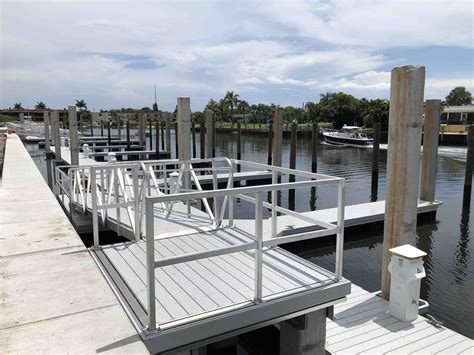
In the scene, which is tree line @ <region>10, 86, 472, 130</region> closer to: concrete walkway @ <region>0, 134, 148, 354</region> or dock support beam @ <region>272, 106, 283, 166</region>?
dock support beam @ <region>272, 106, 283, 166</region>

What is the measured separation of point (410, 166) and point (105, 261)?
4372 millimetres

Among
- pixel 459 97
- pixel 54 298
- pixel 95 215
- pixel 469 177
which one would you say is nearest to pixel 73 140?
pixel 95 215

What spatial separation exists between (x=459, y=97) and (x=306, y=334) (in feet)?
355

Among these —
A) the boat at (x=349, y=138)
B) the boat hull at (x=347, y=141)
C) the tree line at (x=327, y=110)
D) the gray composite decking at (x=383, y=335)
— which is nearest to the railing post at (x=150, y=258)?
the gray composite decking at (x=383, y=335)

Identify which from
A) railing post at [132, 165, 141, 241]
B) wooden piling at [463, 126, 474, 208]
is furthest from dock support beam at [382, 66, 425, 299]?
wooden piling at [463, 126, 474, 208]

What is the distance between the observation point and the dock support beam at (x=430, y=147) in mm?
11766

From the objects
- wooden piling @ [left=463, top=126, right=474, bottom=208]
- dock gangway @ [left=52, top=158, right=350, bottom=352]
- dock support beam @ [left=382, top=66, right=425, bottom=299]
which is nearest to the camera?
dock gangway @ [left=52, top=158, right=350, bottom=352]

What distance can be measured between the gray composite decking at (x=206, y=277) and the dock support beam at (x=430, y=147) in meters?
8.97

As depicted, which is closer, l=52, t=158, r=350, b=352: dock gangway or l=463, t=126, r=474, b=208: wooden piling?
l=52, t=158, r=350, b=352: dock gangway

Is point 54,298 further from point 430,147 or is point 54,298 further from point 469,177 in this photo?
point 469,177

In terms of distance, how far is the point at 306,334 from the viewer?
13.8 ft

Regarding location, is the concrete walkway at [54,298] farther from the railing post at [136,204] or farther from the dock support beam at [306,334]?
the dock support beam at [306,334]

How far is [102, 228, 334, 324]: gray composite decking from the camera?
3.57 m

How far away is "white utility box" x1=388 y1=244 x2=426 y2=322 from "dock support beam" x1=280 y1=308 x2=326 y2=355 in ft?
5.39
